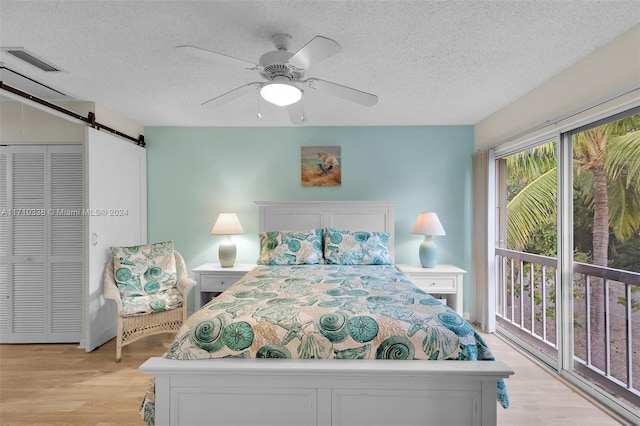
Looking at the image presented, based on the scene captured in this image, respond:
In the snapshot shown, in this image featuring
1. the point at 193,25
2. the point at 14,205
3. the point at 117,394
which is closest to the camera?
the point at 193,25

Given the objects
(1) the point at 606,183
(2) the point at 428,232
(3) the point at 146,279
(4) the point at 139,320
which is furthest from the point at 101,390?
(1) the point at 606,183

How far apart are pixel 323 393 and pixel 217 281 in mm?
2335

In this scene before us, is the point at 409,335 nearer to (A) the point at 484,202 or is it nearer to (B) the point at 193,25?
(B) the point at 193,25

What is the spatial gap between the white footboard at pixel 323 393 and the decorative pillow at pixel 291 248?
178 cm

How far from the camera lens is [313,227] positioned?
13.0 ft

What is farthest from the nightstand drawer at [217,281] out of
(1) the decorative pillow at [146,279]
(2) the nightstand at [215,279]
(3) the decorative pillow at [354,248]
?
(3) the decorative pillow at [354,248]

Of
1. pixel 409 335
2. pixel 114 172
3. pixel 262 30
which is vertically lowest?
pixel 409 335

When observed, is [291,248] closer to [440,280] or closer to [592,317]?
[440,280]

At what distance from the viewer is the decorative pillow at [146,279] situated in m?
3.07

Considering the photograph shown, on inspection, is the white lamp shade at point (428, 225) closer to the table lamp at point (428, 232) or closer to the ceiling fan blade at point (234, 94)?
the table lamp at point (428, 232)

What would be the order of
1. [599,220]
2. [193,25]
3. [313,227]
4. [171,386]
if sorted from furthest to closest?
[313,227]
[599,220]
[193,25]
[171,386]

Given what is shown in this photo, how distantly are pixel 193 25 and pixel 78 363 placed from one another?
2.95m

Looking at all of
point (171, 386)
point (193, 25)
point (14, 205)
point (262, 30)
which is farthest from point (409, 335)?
point (14, 205)

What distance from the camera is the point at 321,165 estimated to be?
407 cm
